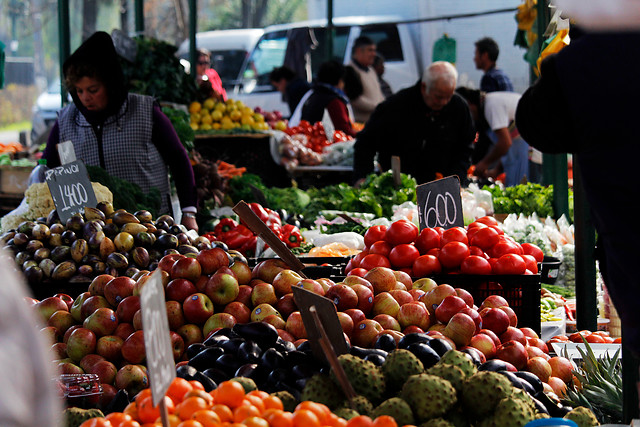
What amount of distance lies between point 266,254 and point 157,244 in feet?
2.96

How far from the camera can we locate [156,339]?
5.71ft

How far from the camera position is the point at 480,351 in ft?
8.75

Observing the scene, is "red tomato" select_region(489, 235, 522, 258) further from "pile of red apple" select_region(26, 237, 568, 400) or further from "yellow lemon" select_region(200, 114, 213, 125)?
"yellow lemon" select_region(200, 114, 213, 125)

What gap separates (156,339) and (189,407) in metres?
0.19

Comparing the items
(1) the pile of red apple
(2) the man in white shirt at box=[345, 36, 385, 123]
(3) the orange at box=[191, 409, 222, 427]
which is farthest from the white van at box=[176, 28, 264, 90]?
(3) the orange at box=[191, 409, 222, 427]

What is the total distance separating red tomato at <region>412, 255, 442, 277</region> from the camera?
11.9ft

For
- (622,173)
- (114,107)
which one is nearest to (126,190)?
(114,107)

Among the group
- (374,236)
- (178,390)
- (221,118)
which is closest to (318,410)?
(178,390)

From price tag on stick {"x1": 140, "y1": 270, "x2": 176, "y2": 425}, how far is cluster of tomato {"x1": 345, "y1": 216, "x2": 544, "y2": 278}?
1737 mm

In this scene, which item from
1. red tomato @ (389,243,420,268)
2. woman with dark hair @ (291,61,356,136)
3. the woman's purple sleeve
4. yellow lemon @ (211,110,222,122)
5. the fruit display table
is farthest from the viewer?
woman with dark hair @ (291,61,356,136)

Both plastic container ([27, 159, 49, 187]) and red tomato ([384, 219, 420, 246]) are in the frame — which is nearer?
red tomato ([384, 219, 420, 246])

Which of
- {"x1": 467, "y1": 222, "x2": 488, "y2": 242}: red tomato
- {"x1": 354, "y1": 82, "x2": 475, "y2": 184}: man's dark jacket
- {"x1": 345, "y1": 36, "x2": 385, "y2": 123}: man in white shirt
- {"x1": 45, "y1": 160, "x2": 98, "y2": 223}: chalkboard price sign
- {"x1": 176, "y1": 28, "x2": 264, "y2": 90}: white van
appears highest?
{"x1": 176, "y1": 28, "x2": 264, "y2": 90}: white van

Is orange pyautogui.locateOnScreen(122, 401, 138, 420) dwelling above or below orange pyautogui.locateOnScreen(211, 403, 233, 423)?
below

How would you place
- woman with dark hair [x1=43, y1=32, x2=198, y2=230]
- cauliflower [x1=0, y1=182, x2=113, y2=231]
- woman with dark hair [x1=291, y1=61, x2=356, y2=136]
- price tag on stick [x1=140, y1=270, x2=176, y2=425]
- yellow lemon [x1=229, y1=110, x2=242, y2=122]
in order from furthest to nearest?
woman with dark hair [x1=291, y1=61, x2=356, y2=136], yellow lemon [x1=229, y1=110, x2=242, y2=122], woman with dark hair [x1=43, y1=32, x2=198, y2=230], cauliflower [x1=0, y1=182, x2=113, y2=231], price tag on stick [x1=140, y1=270, x2=176, y2=425]
